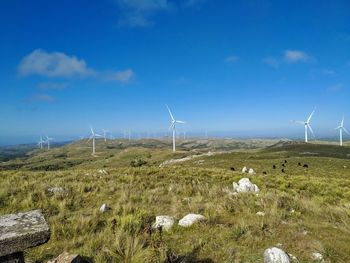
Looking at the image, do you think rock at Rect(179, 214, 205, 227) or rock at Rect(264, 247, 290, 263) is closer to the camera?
rock at Rect(264, 247, 290, 263)

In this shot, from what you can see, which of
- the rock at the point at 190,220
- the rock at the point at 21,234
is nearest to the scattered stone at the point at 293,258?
the rock at the point at 190,220

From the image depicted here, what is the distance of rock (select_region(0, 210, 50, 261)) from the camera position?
445cm

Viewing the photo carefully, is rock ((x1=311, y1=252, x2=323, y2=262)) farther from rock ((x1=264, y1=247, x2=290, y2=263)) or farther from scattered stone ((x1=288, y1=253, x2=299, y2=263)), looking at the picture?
rock ((x1=264, y1=247, x2=290, y2=263))

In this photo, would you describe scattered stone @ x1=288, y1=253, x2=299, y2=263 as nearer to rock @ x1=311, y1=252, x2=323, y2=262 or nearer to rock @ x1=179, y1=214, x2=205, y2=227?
rock @ x1=311, y1=252, x2=323, y2=262

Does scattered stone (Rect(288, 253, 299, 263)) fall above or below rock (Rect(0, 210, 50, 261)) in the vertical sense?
below

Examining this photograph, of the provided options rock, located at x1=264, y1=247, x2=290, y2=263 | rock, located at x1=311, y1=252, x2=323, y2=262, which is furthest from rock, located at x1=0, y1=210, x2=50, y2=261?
rock, located at x1=311, y1=252, x2=323, y2=262

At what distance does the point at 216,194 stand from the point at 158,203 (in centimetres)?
296

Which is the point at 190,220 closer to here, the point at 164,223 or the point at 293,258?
the point at 164,223

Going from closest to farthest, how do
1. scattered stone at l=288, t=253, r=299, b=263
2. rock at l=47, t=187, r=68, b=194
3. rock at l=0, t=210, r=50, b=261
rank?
rock at l=0, t=210, r=50, b=261, scattered stone at l=288, t=253, r=299, b=263, rock at l=47, t=187, r=68, b=194

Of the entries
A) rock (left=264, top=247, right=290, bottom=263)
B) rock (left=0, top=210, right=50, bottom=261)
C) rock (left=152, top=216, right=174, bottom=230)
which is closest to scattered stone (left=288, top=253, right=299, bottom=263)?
rock (left=264, top=247, right=290, bottom=263)

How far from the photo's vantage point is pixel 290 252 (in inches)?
289

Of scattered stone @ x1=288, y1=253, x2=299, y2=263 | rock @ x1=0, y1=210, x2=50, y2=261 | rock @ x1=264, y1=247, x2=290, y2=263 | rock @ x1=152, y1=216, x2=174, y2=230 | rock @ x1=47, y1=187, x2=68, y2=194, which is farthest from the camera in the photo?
rock @ x1=47, y1=187, x2=68, y2=194

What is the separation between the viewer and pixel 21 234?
14.7 feet

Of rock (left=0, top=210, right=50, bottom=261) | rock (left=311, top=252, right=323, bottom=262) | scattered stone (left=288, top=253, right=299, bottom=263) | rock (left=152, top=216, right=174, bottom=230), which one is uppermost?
rock (left=0, top=210, right=50, bottom=261)
